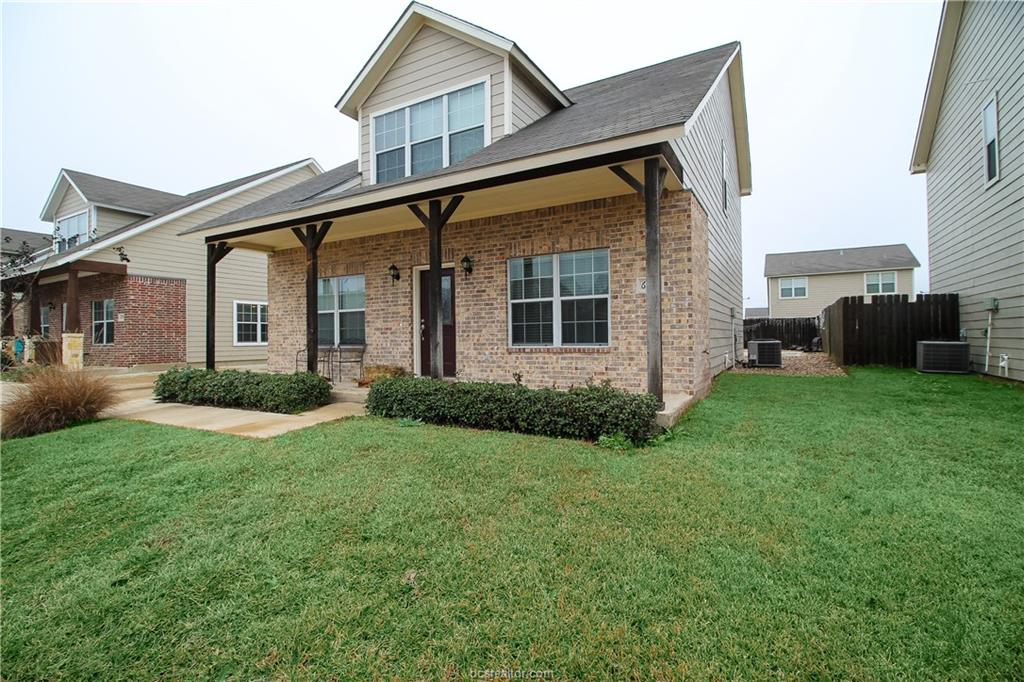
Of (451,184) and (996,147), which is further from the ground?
(996,147)

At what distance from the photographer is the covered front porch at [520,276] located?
21.6 ft

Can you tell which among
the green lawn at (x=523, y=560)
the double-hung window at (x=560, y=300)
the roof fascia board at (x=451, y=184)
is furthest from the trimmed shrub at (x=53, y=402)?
the double-hung window at (x=560, y=300)

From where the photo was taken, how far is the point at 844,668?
5.87 feet

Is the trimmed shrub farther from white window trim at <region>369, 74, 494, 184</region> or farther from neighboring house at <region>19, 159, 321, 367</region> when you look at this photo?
neighboring house at <region>19, 159, 321, 367</region>

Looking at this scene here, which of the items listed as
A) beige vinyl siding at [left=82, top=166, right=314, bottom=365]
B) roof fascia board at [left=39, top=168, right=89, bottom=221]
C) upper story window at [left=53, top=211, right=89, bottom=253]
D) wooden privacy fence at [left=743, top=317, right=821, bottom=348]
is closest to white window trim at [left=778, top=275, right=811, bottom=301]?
wooden privacy fence at [left=743, top=317, right=821, bottom=348]

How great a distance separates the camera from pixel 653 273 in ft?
16.9

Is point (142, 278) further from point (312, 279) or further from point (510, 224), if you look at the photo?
point (510, 224)

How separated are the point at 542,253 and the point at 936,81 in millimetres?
10941

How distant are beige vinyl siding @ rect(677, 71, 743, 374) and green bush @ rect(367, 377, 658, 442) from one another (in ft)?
13.2

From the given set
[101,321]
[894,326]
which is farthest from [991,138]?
[101,321]

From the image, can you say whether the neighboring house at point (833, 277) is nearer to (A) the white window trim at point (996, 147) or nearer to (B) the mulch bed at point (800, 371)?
(B) the mulch bed at point (800, 371)

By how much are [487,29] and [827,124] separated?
17703mm

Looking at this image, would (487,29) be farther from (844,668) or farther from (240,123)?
(240,123)

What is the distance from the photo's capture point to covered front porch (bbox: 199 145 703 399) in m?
6.59
